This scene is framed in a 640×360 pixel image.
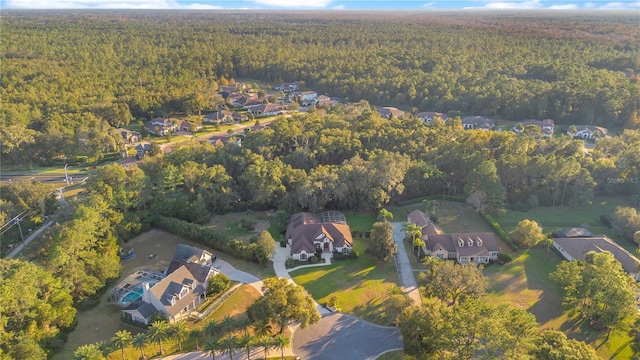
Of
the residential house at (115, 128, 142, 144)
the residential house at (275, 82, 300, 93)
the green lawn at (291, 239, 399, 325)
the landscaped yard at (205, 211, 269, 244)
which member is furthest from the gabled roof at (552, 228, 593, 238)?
the residential house at (275, 82, 300, 93)

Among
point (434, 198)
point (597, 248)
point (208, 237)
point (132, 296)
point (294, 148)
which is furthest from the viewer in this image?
point (294, 148)

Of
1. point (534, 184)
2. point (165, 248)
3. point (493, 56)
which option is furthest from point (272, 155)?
point (493, 56)

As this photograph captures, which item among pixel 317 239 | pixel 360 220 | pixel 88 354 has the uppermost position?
pixel 88 354

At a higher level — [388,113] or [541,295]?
[388,113]

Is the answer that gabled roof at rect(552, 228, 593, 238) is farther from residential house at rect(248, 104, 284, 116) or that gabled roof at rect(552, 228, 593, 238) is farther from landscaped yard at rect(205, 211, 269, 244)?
residential house at rect(248, 104, 284, 116)

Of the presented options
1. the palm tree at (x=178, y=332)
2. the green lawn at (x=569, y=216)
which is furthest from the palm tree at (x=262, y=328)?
the green lawn at (x=569, y=216)

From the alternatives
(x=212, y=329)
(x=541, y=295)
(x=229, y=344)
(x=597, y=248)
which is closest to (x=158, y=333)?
(x=212, y=329)

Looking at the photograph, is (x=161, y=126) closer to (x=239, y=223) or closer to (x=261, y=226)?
(x=239, y=223)

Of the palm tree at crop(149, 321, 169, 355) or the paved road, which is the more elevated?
the palm tree at crop(149, 321, 169, 355)
